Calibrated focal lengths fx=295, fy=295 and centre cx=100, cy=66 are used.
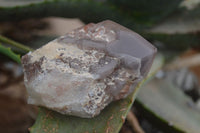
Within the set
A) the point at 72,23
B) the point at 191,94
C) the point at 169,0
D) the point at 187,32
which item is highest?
the point at 169,0

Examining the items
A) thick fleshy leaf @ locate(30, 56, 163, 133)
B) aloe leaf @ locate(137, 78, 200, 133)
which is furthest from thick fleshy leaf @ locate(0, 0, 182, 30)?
thick fleshy leaf @ locate(30, 56, 163, 133)

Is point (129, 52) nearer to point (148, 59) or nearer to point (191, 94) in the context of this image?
point (148, 59)

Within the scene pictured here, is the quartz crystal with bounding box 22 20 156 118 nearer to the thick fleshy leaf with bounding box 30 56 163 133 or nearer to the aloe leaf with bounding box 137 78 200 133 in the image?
the thick fleshy leaf with bounding box 30 56 163 133

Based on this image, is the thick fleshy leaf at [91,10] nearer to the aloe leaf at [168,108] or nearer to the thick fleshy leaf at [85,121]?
the aloe leaf at [168,108]

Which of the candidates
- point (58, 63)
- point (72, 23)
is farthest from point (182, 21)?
point (58, 63)

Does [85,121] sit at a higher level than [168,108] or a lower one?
higher

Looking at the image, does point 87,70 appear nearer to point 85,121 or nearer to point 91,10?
point 85,121

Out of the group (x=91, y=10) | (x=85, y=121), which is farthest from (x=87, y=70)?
(x=91, y=10)
